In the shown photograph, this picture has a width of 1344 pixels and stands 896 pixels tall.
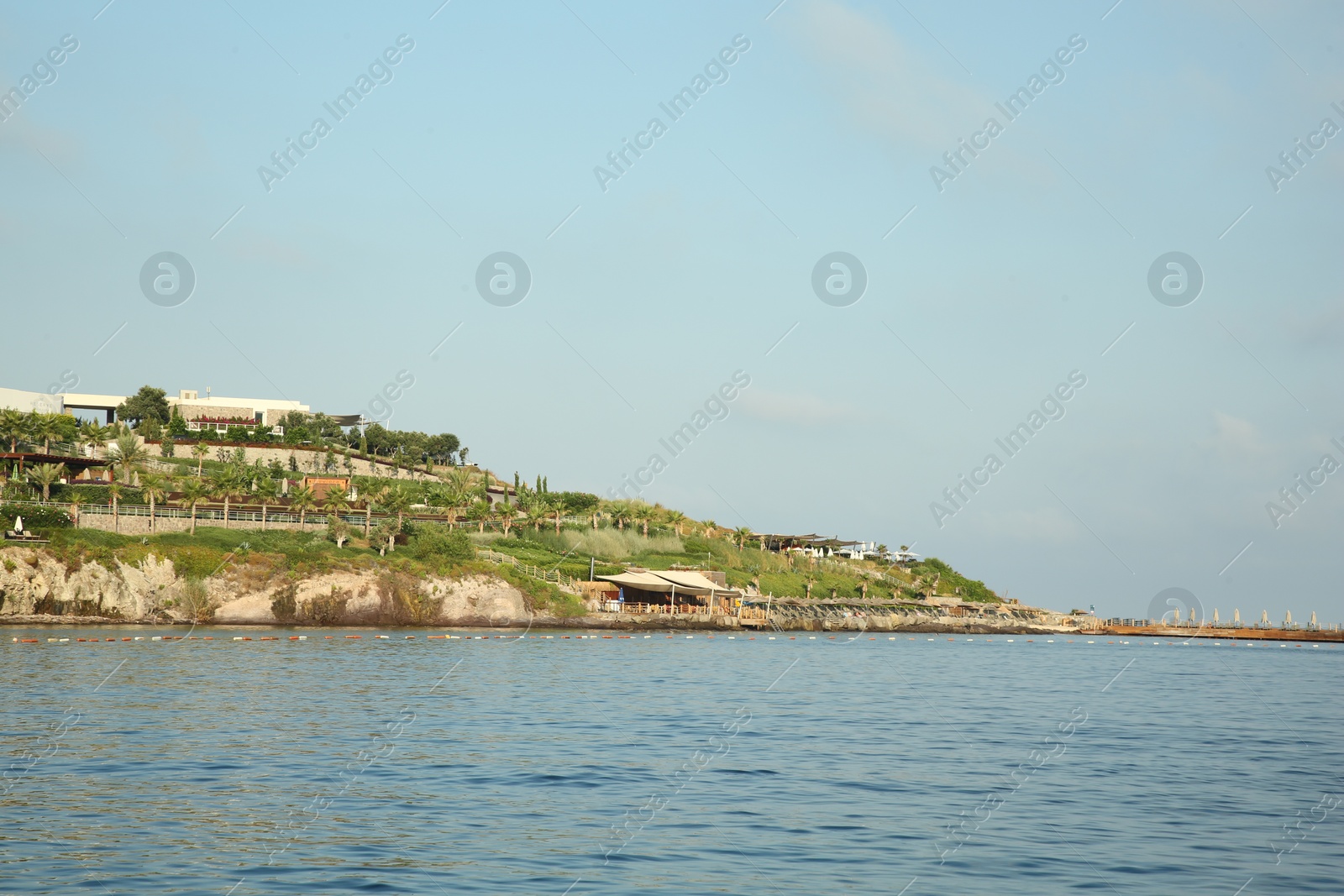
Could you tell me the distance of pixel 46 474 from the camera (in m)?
90.2

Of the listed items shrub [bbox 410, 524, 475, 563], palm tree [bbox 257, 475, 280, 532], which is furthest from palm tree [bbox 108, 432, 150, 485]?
shrub [bbox 410, 524, 475, 563]

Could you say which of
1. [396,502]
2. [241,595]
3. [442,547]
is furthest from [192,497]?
[442,547]

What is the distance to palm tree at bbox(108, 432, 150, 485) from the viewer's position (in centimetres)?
10862

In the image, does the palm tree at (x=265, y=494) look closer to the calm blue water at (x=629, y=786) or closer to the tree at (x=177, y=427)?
the tree at (x=177, y=427)

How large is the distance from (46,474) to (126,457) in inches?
723

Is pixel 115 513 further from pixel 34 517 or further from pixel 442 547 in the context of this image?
pixel 442 547

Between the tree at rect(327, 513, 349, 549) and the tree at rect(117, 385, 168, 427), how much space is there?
62.2 m

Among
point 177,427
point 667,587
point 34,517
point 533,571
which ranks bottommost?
point 667,587

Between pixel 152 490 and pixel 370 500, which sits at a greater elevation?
pixel 370 500

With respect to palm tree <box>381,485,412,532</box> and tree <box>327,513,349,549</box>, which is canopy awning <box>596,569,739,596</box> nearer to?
palm tree <box>381,485,412,532</box>

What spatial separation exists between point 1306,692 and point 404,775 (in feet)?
169

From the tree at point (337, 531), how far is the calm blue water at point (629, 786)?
1792 inches

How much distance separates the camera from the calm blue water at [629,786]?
54.6 ft

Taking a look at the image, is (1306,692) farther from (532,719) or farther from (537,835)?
(537,835)
